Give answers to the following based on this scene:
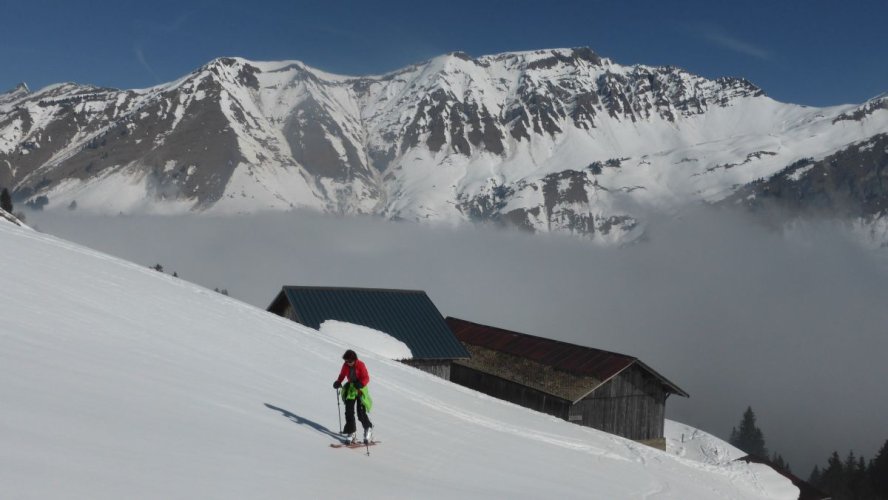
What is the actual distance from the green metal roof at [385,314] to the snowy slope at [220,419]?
8.73 metres

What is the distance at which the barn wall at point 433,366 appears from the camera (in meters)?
31.0

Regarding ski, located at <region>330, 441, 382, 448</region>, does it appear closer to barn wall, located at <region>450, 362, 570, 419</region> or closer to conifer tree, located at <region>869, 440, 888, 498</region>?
barn wall, located at <region>450, 362, 570, 419</region>

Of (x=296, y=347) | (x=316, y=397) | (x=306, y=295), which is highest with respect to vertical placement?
(x=306, y=295)

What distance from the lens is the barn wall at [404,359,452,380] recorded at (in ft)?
102

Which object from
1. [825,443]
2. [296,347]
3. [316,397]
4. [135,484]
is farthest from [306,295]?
[825,443]

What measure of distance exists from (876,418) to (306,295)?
7618 inches

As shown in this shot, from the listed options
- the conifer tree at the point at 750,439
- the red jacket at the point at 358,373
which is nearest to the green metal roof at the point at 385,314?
the red jacket at the point at 358,373

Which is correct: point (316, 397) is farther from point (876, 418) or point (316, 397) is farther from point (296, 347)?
point (876, 418)

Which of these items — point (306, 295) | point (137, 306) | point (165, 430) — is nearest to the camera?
point (165, 430)

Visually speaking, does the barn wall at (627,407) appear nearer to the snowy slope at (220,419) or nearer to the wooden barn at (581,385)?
the wooden barn at (581,385)

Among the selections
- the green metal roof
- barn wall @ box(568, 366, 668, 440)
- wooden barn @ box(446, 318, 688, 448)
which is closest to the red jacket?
the green metal roof

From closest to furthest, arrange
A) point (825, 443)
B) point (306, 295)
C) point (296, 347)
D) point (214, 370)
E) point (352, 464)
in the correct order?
point (352, 464) < point (214, 370) < point (296, 347) < point (306, 295) < point (825, 443)

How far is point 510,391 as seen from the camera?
Result: 3728 cm

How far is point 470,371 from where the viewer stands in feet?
131
